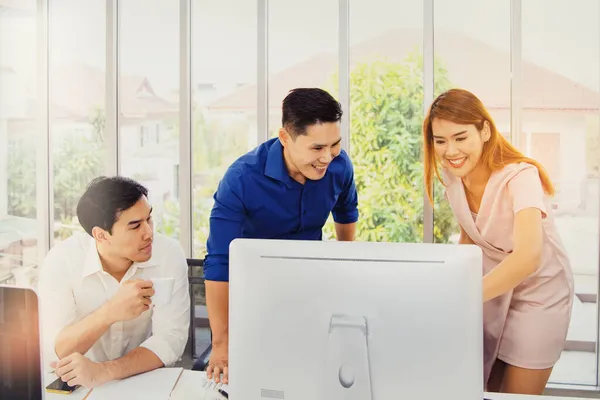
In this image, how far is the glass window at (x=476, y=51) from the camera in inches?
120

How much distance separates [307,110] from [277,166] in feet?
0.86

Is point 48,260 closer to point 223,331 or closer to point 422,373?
point 223,331

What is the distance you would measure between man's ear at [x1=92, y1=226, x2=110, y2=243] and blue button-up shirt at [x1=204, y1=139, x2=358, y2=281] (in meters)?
0.39

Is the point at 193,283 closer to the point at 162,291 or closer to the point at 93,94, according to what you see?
the point at 162,291

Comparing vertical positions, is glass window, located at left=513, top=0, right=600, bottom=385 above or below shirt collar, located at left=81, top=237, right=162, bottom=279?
above

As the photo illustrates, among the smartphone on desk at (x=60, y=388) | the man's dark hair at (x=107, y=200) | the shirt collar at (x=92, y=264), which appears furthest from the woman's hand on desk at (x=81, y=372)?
the man's dark hair at (x=107, y=200)

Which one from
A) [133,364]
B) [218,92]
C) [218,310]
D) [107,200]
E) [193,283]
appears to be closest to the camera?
[133,364]

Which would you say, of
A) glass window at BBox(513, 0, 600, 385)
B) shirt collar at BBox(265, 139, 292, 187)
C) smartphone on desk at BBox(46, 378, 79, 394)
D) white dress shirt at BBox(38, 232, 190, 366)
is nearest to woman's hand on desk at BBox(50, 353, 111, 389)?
smartphone on desk at BBox(46, 378, 79, 394)

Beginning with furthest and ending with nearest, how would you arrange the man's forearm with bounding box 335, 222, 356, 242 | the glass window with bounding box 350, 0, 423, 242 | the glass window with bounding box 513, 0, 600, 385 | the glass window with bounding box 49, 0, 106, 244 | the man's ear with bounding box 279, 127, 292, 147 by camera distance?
the glass window with bounding box 49, 0, 106, 244
the glass window with bounding box 350, 0, 423, 242
the glass window with bounding box 513, 0, 600, 385
the man's forearm with bounding box 335, 222, 356, 242
the man's ear with bounding box 279, 127, 292, 147

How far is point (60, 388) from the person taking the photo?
5.01 feet

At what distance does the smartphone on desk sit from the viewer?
1.52 meters

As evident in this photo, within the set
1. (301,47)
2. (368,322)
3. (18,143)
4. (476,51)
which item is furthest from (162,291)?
(18,143)

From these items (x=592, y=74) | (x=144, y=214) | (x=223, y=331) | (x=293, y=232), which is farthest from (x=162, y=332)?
(x=592, y=74)

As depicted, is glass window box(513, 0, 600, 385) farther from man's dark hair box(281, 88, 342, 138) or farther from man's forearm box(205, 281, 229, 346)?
man's forearm box(205, 281, 229, 346)
